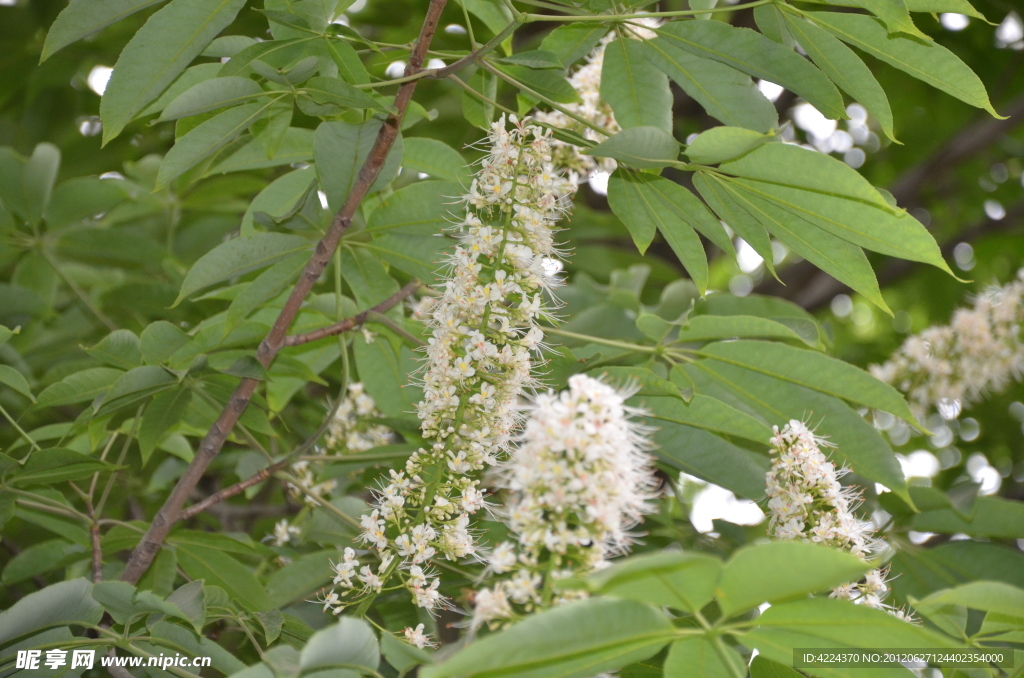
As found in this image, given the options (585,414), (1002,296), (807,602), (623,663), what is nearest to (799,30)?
(585,414)

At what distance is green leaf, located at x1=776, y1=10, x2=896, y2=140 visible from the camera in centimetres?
153

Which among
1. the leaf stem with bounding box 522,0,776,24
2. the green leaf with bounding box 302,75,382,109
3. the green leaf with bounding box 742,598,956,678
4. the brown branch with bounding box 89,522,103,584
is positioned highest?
the leaf stem with bounding box 522,0,776,24

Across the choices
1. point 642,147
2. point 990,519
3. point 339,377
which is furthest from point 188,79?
point 990,519

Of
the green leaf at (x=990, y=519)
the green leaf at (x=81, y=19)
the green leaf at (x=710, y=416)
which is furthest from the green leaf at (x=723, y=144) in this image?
the green leaf at (x=990, y=519)

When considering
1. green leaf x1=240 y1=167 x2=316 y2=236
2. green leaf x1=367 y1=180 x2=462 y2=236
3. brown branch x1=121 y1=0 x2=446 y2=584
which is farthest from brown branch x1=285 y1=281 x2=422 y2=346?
green leaf x1=240 y1=167 x2=316 y2=236

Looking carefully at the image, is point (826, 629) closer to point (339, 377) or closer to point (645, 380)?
point (645, 380)

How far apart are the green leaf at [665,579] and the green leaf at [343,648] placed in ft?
1.02

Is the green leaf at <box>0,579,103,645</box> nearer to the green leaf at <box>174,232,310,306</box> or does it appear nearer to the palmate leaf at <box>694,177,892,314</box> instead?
the green leaf at <box>174,232,310,306</box>

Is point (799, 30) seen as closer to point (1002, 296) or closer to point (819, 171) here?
point (819, 171)

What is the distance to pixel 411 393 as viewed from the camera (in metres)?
2.15

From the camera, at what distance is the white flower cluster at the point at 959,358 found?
3.41 m

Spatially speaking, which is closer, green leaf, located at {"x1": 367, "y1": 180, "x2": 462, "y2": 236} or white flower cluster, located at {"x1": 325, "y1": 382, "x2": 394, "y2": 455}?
green leaf, located at {"x1": 367, "y1": 180, "x2": 462, "y2": 236}

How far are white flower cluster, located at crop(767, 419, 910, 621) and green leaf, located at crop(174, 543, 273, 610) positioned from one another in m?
1.12

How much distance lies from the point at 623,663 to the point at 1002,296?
3214 millimetres
